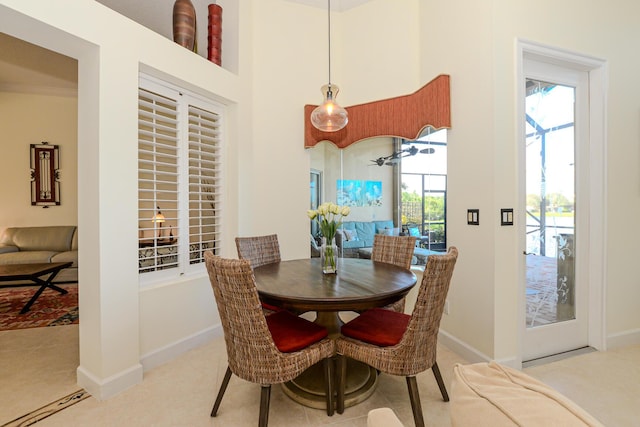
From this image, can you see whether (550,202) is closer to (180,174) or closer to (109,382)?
(180,174)

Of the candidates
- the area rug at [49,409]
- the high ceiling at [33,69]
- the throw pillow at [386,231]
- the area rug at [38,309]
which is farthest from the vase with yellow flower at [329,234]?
the high ceiling at [33,69]

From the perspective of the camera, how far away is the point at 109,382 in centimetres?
200

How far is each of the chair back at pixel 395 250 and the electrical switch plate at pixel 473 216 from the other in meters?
0.48

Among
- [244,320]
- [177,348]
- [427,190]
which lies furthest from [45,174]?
[427,190]

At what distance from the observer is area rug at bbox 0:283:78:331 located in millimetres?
3283

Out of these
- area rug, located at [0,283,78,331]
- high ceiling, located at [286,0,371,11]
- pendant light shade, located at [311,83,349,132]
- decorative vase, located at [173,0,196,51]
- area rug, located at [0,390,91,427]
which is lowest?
area rug, located at [0,390,91,427]

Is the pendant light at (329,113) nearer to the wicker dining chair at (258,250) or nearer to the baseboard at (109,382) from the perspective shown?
the wicker dining chair at (258,250)

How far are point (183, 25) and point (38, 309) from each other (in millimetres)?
3871

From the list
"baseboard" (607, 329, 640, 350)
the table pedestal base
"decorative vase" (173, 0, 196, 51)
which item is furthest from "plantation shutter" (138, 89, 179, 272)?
"baseboard" (607, 329, 640, 350)

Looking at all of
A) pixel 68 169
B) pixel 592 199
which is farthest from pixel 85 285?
pixel 68 169

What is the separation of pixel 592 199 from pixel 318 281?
2.55m

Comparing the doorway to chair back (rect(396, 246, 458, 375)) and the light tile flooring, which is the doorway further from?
chair back (rect(396, 246, 458, 375))

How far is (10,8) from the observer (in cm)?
158

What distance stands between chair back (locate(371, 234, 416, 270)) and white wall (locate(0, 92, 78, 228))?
5.85 m
